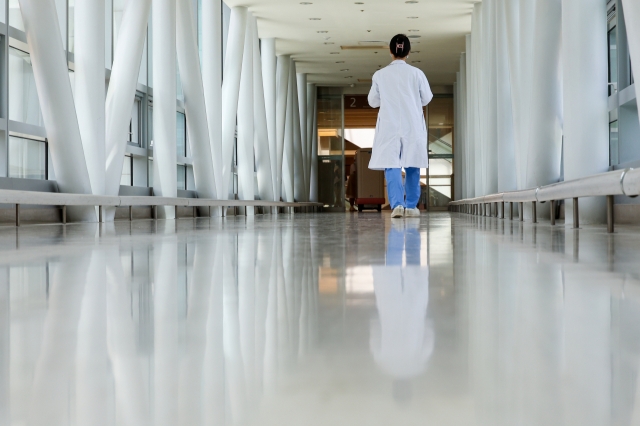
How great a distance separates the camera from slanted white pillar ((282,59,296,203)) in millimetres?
30252

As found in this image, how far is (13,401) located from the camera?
803 mm

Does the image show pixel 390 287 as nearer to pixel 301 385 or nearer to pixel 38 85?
pixel 301 385

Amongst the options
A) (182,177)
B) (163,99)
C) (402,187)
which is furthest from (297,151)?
(402,187)

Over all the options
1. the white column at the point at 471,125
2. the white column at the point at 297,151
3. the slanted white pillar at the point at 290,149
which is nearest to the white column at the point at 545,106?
the white column at the point at 471,125

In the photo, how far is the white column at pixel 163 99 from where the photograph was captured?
14.4 m

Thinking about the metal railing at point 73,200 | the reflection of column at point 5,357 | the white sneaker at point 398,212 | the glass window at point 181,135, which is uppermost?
the glass window at point 181,135

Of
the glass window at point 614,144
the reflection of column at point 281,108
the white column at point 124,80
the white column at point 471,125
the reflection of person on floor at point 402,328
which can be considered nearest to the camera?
the reflection of person on floor at point 402,328

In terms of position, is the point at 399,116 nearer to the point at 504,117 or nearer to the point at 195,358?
the point at 504,117

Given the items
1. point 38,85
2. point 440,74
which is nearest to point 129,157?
point 38,85

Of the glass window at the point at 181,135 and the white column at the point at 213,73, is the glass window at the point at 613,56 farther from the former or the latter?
the glass window at the point at 181,135

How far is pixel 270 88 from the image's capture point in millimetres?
26672

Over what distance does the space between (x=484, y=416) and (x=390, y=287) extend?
3.93ft

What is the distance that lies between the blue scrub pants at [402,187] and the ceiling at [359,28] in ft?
39.6

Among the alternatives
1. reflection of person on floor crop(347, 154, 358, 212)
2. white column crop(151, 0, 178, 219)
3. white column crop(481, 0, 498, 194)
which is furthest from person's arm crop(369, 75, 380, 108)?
reflection of person on floor crop(347, 154, 358, 212)
